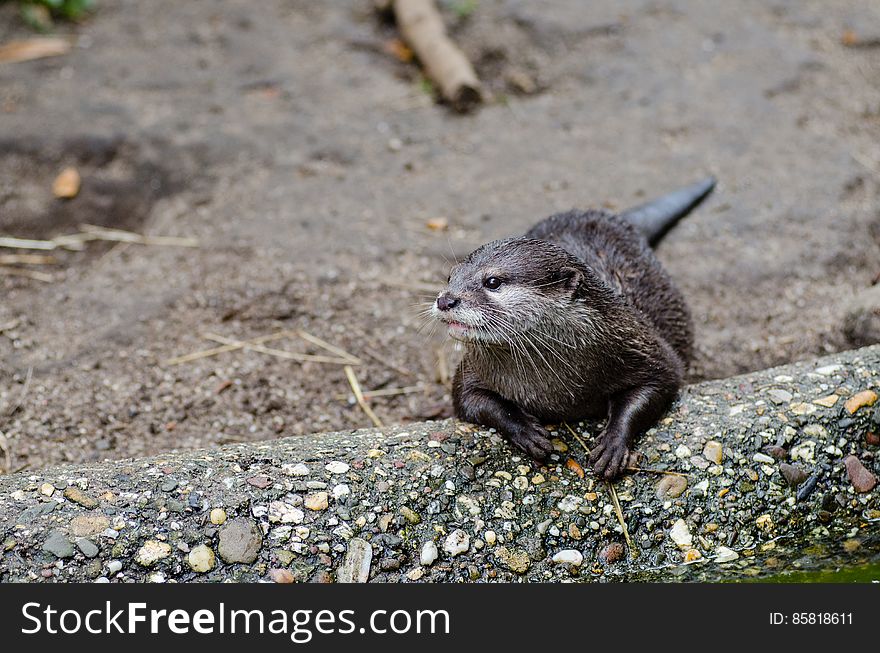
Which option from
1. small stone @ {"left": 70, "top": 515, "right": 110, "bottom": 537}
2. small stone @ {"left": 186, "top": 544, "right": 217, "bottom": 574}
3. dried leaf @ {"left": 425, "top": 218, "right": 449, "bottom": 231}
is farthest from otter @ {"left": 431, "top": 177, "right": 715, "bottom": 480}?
dried leaf @ {"left": 425, "top": 218, "right": 449, "bottom": 231}

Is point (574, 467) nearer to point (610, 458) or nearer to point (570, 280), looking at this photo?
point (610, 458)

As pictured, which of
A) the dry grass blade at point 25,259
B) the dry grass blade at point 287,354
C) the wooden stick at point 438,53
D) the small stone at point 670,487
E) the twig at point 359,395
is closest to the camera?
the small stone at point 670,487

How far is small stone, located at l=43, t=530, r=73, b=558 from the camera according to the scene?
2.18 meters

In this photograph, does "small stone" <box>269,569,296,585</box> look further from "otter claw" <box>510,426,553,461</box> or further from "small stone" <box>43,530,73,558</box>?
"otter claw" <box>510,426,553,461</box>

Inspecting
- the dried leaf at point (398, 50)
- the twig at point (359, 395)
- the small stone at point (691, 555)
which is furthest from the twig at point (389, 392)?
the dried leaf at point (398, 50)

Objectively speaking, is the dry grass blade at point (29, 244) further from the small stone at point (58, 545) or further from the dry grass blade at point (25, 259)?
the small stone at point (58, 545)

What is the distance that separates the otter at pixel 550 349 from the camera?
2.49m

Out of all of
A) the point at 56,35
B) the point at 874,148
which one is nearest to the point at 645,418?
the point at 874,148

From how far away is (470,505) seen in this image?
2471mm

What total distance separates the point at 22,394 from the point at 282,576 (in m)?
1.49

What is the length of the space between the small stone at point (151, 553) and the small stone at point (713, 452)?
1362 millimetres

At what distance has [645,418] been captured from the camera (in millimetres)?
2646

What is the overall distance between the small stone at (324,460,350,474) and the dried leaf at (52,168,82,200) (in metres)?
2.44

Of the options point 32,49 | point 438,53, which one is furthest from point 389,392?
point 32,49
